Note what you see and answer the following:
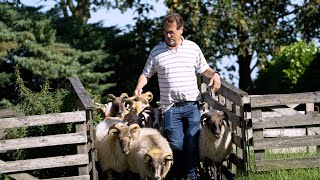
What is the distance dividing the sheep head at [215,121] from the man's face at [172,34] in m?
1.35

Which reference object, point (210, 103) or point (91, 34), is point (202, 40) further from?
point (210, 103)

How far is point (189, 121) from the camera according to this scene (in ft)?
34.5

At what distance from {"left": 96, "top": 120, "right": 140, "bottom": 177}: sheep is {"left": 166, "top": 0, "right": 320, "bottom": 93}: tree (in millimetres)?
11542

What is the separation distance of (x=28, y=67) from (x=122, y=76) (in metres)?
→ 3.77

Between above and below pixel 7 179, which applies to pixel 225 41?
above

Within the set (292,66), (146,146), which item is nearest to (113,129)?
(146,146)

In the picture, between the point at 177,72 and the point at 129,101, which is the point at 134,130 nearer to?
the point at 177,72

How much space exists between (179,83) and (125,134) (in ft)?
4.31

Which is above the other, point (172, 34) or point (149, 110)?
point (172, 34)

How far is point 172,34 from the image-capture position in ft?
33.7

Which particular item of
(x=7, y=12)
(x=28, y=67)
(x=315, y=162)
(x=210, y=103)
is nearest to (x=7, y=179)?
(x=210, y=103)

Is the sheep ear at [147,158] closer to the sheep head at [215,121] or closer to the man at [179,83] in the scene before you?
the man at [179,83]

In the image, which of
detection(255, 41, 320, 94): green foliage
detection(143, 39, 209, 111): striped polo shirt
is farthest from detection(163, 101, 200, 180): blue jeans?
detection(255, 41, 320, 94): green foliage

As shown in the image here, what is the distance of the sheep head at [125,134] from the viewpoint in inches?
436
